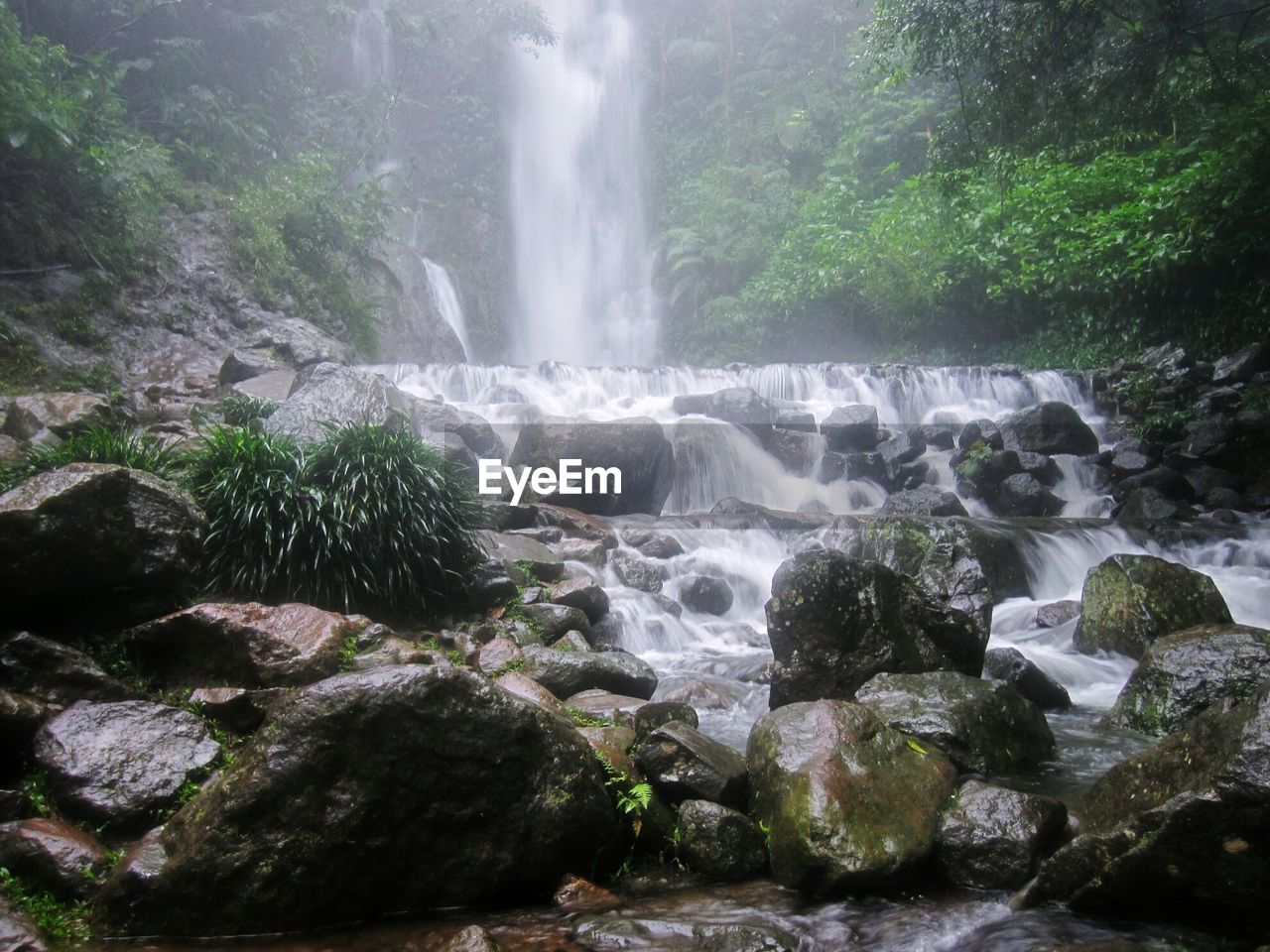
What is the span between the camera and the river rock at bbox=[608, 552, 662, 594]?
32.6 feet

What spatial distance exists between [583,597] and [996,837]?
16.4ft

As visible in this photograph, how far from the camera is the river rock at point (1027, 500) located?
14062mm

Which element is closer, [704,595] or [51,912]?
[51,912]

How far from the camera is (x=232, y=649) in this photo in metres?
5.30

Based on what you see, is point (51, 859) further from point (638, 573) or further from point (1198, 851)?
point (638, 573)

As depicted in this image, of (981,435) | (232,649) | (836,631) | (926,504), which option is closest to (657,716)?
(836,631)

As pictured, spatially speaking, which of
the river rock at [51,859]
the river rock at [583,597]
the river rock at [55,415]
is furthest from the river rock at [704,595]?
the river rock at [51,859]

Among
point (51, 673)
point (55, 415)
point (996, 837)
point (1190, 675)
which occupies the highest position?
point (55, 415)

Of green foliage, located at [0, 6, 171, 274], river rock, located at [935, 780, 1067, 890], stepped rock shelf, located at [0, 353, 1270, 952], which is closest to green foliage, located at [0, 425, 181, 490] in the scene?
stepped rock shelf, located at [0, 353, 1270, 952]

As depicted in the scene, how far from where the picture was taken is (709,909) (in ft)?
12.5

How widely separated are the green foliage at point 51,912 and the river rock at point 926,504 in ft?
37.1

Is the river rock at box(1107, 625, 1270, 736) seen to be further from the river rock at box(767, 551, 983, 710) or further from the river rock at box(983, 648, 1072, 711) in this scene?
the river rock at box(767, 551, 983, 710)

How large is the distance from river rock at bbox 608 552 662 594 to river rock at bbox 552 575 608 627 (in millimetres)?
1220

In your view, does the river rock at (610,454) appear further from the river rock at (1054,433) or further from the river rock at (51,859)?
the river rock at (51,859)
